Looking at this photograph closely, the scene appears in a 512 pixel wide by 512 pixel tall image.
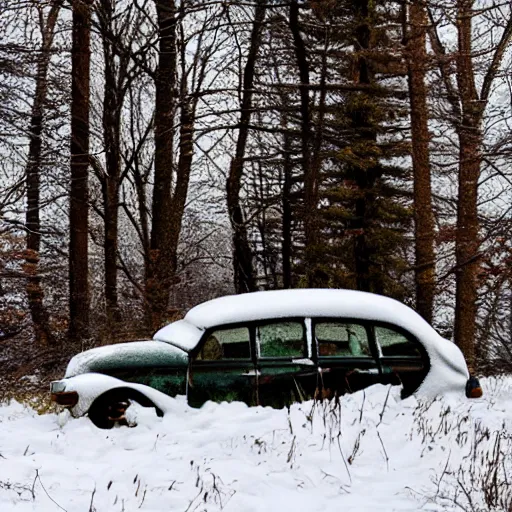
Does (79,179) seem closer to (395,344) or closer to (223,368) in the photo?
(223,368)

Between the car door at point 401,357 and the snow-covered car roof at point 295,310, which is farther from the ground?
the snow-covered car roof at point 295,310

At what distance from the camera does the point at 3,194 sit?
60.4 ft

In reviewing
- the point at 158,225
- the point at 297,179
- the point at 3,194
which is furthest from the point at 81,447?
the point at 297,179

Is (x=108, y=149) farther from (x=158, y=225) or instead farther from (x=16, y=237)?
(x=16, y=237)

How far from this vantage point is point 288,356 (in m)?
7.06

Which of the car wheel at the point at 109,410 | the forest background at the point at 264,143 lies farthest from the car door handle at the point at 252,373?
the forest background at the point at 264,143

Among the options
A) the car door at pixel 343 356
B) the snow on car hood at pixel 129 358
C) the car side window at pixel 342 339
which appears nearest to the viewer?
the snow on car hood at pixel 129 358

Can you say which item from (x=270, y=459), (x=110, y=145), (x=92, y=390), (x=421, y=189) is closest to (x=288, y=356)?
(x=270, y=459)

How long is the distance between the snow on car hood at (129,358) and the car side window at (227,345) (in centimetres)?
25

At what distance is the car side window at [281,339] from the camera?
7.07m

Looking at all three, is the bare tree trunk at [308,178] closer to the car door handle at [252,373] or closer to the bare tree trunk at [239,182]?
the bare tree trunk at [239,182]

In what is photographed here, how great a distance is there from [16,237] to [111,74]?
8.58 m

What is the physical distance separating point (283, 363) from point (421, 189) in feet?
44.0

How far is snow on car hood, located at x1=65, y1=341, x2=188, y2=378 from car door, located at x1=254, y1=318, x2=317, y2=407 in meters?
0.83
